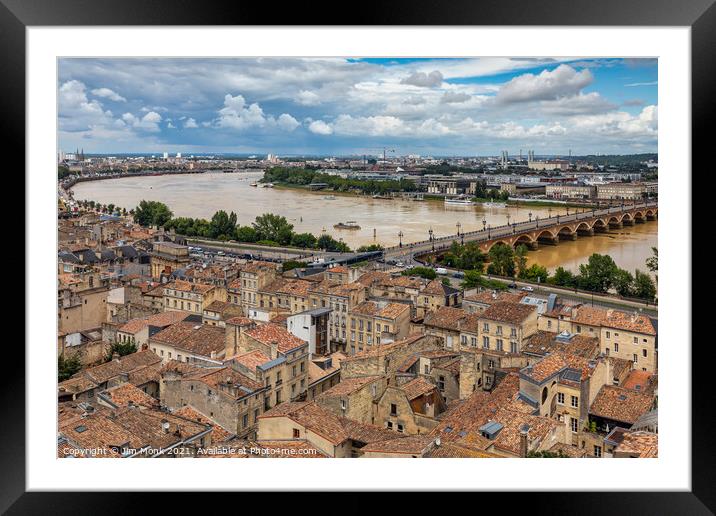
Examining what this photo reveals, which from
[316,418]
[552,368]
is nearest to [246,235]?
[552,368]

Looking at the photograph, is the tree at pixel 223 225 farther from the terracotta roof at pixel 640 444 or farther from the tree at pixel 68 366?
the terracotta roof at pixel 640 444

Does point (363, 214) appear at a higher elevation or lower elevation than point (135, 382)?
higher

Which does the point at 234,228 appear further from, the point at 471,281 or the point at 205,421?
the point at 205,421

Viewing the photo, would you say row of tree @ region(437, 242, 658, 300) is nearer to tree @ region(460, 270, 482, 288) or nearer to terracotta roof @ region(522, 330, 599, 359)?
tree @ region(460, 270, 482, 288)

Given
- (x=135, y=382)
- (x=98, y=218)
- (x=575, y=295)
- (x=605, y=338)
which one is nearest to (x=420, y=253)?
(x=575, y=295)
